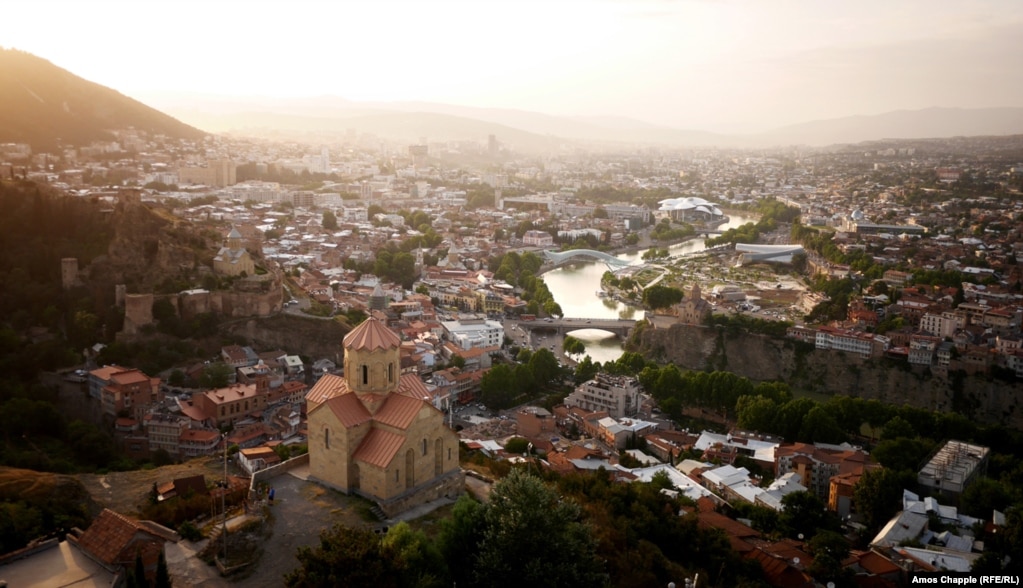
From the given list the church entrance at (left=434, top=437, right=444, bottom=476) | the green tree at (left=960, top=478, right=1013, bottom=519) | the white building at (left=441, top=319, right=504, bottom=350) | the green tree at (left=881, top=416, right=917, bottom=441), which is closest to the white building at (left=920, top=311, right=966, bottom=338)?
the green tree at (left=881, top=416, right=917, bottom=441)

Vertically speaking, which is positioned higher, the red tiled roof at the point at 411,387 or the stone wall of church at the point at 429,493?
the red tiled roof at the point at 411,387

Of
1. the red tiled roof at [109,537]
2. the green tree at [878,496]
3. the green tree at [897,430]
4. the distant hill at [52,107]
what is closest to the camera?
the red tiled roof at [109,537]

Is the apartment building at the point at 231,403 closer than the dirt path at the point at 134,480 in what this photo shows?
No

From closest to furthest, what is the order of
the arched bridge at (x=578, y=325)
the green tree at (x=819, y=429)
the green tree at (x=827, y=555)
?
the green tree at (x=827, y=555)
the green tree at (x=819, y=429)
the arched bridge at (x=578, y=325)

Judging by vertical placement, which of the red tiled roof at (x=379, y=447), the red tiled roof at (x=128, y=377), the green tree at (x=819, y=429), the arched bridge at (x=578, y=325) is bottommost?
the arched bridge at (x=578, y=325)

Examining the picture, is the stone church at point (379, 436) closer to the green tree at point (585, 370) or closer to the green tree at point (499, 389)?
the green tree at point (499, 389)

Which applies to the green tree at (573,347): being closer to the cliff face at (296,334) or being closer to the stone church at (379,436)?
the cliff face at (296,334)

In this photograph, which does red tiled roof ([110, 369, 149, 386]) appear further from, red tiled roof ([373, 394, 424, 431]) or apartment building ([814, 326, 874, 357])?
apartment building ([814, 326, 874, 357])

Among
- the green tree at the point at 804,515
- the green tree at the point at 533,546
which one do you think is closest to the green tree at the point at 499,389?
the green tree at the point at 804,515

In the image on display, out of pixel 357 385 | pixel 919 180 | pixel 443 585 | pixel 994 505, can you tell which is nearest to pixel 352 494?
pixel 357 385
